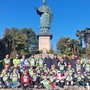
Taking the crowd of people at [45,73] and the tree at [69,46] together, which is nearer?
the crowd of people at [45,73]

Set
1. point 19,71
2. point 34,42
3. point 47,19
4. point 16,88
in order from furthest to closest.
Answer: point 34,42 → point 47,19 → point 19,71 → point 16,88

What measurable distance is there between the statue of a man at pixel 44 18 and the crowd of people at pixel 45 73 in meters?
28.3

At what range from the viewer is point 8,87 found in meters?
18.3

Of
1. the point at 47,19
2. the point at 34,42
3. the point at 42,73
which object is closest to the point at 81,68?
the point at 42,73

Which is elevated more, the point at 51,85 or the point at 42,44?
the point at 42,44

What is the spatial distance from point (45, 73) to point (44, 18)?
3109cm

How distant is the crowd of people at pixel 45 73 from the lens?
18.5 metres

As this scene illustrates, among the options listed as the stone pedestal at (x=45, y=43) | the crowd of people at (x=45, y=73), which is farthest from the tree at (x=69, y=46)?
the crowd of people at (x=45, y=73)

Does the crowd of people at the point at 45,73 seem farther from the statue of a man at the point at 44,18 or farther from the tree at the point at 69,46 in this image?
the tree at the point at 69,46

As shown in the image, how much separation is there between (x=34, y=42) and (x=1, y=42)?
43272mm

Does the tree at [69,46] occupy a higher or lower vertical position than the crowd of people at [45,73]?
higher

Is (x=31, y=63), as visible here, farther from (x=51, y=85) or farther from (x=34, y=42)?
(x=34, y=42)

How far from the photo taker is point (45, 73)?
2017 centimetres

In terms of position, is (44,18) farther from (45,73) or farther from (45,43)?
(45,73)
